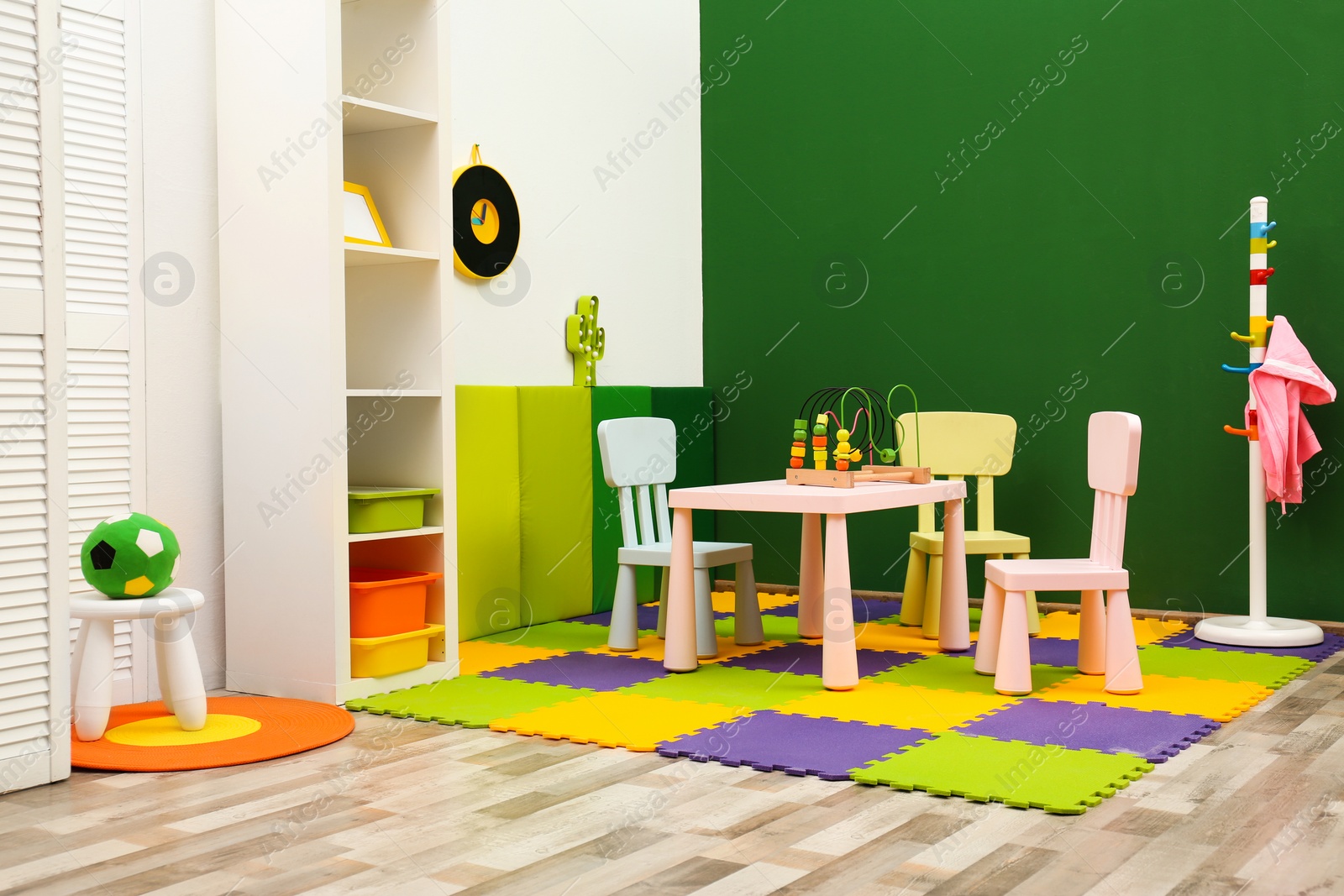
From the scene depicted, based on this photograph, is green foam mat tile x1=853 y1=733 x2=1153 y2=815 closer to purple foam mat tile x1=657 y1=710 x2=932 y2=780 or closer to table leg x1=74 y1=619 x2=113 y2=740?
purple foam mat tile x1=657 y1=710 x2=932 y2=780

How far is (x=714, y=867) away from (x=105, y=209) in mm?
2693

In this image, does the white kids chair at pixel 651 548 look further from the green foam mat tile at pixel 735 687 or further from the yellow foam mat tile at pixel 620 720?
the yellow foam mat tile at pixel 620 720

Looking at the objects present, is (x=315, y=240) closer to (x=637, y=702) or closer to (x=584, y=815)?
(x=637, y=702)

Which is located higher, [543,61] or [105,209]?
[543,61]

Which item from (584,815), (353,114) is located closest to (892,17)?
(353,114)

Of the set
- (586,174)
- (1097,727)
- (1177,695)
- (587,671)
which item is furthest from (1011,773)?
(586,174)

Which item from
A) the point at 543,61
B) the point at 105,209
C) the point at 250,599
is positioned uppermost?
the point at 543,61

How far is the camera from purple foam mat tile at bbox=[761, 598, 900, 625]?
5285 mm

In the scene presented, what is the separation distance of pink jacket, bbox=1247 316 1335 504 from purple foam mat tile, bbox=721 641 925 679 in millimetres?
1497

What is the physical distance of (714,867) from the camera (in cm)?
231

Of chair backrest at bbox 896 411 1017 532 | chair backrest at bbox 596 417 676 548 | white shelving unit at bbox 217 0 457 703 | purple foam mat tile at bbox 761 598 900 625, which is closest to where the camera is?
white shelving unit at bbox 217 0 457 703

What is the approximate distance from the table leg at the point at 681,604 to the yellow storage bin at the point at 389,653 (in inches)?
30.0

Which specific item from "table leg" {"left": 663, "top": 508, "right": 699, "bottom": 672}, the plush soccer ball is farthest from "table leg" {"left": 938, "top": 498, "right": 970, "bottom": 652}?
the plush soccer ball

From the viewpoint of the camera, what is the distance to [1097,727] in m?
3.31
